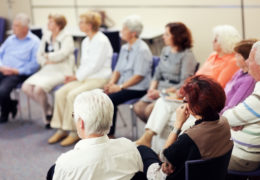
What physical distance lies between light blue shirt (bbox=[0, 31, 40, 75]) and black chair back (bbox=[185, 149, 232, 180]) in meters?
3.46

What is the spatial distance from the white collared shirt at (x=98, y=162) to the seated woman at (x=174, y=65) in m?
1.81

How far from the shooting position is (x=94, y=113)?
2.22 metres

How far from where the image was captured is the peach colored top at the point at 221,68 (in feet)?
12.3

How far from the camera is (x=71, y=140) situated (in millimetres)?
4512

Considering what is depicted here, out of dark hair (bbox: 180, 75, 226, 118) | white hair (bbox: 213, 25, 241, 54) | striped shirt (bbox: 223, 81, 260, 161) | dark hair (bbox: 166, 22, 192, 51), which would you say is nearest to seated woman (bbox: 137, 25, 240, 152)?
white hair (bbox: 213, 25, 241, 54)

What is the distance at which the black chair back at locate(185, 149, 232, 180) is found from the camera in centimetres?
220

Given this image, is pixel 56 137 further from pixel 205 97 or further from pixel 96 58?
pixel 205 97

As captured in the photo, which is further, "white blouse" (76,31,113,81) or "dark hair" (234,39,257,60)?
"white blouse" (76,31,113,81)

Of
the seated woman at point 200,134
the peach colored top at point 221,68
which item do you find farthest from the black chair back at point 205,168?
the peach colored top at point 221,68

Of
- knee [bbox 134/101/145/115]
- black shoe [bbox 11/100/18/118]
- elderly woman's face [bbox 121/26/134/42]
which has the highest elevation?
elderly woman's face [bbox 121/26/134/42]

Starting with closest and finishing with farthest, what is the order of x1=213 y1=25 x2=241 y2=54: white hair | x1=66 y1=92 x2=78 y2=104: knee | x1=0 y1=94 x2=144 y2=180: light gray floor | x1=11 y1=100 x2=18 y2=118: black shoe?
x1=213 y1=25 x2=241 y2=54: white hair < x1=0 y1=94 x2=144 y2=180: light gray floor < x1=66 y1=92 x2=78 y2=104: knee < x1=11 y1=100 x2=18 y2=118: black shoe

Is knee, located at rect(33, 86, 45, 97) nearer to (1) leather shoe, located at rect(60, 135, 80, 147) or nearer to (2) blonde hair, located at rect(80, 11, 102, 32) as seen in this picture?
(1) leather shoe, located at rect(60, 135, 80, 147)

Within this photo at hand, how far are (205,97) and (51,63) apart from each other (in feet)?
10.2

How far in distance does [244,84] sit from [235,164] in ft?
2.07
